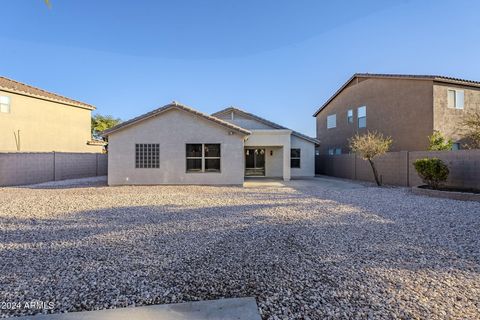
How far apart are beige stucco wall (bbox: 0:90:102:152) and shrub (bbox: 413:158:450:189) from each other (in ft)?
85.2

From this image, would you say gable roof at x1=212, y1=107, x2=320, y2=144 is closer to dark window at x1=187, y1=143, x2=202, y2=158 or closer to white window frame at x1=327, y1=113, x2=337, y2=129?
dark window at x1=187, y1=143, x2=202, y2=158

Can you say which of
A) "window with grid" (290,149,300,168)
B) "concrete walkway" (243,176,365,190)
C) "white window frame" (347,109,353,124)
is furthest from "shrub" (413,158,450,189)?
"white window frame" (347,109,353,124)

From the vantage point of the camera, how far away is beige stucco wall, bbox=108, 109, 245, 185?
15.7 m

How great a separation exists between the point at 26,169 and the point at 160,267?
702 inches

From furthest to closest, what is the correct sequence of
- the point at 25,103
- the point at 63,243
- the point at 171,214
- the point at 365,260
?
the point at 25,103, the point at 171,214, the point at 63,243, the point at 365,260

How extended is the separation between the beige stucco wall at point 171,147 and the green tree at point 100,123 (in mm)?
28185

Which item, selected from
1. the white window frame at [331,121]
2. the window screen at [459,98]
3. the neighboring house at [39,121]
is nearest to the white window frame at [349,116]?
the white window frame at [331,121]

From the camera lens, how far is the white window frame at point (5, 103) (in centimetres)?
1844

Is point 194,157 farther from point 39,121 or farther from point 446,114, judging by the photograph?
point 446,114

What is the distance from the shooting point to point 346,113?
81.4 feet

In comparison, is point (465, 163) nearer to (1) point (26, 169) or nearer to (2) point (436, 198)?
Answer: (2) point (436, 198)

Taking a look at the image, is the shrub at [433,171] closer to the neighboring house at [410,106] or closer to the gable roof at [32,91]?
the neighboring house at [410,106]

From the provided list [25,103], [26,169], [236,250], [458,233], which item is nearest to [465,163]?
[458,233]

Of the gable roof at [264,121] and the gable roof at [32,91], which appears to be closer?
the gable roof at [32,91]
